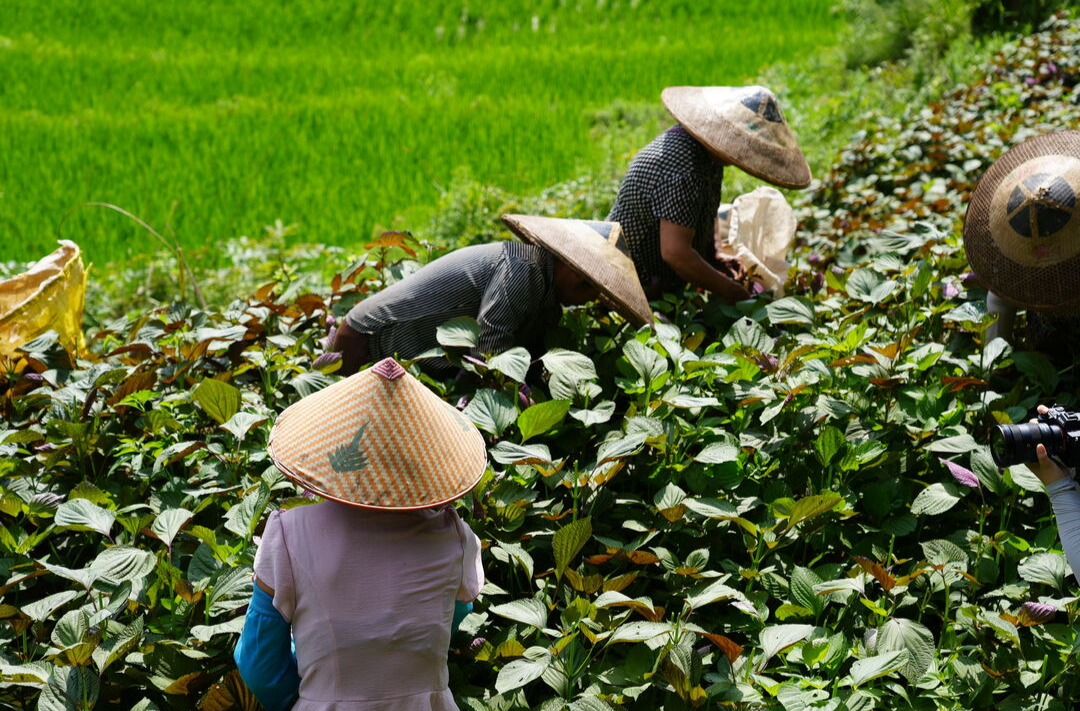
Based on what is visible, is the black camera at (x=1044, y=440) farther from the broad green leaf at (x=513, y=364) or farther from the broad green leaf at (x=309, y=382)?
the broad green leaf at (x=309, y=382)

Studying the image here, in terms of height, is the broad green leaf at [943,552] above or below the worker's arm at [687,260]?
below


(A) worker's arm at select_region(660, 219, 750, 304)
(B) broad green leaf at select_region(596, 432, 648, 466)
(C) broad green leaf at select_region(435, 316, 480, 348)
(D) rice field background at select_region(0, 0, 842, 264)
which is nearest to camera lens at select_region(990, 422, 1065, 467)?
(B) broad green leaf at select_region(596, 432, 648, 466)

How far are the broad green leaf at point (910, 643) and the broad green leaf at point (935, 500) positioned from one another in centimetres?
35

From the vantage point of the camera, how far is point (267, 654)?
1618mm

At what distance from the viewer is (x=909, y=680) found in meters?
1.79

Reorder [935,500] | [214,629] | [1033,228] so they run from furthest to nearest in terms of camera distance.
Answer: [1033,228], [935,500], [214,629]

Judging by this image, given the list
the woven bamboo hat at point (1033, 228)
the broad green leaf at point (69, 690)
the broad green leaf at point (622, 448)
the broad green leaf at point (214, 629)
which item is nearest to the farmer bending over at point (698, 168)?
the woven bamboo hat at point (1033, 228)

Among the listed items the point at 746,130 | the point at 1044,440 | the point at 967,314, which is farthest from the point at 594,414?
the point at 746,130

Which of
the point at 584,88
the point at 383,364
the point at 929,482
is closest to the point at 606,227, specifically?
the point at 929,482

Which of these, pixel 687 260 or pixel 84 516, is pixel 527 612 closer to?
pixel 84 516

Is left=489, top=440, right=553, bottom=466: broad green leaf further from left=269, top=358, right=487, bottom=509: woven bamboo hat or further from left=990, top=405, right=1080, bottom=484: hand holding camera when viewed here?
left=990, top=405, right=1080, bottom=484: hand holding camera

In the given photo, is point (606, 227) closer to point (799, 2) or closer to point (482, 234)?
point (482, 234)

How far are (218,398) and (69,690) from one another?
695mm

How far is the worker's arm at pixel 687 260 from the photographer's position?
3.03 metres
